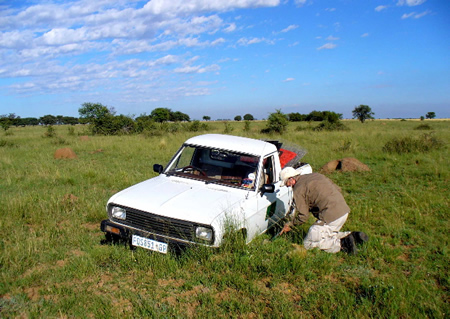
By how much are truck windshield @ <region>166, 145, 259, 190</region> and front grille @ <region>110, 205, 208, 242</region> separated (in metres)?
1.22

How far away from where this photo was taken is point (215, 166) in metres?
5.63

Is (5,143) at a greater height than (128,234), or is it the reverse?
(5,143)

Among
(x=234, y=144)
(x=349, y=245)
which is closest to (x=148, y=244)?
(x=234, y=144)

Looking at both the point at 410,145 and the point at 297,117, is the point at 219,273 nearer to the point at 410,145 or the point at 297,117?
the point at 410,145

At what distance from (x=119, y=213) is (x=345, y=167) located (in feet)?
27.1

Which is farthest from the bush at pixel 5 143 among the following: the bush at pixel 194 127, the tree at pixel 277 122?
the tree at pixel 277 122

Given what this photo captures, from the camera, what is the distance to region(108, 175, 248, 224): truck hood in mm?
4059

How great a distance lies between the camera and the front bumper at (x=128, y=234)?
4004 millimetres

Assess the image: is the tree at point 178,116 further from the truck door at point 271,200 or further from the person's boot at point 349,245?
the person's boot at point 349,245

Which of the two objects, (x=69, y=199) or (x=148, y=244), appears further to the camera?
(x=69, y=199)

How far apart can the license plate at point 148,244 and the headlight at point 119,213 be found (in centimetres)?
34

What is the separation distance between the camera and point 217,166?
5.61 meters

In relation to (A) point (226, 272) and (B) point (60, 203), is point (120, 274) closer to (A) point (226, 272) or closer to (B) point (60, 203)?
(A) point (226, 272)

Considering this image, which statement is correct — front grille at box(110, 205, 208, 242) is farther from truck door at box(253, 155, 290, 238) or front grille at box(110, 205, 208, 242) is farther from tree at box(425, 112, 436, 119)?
tree at box(425, 112, 436, 119)
